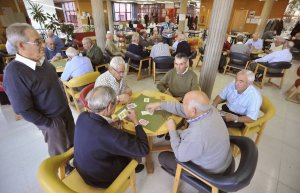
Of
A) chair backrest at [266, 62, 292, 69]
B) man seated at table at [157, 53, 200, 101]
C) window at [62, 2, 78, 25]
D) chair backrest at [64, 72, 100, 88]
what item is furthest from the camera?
window at [62, 2, 78, 25]

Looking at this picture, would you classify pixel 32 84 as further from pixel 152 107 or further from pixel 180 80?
pixel 180 80

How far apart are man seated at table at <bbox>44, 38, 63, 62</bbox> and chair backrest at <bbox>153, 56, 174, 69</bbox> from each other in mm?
2386

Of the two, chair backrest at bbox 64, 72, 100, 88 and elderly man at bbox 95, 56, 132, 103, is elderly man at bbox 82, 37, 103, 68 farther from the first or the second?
elderly man at bbox 95, 56, 132, 103

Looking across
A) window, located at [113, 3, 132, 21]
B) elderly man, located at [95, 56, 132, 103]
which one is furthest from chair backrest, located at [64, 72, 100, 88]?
window, located at [113, 3, 132, 21]

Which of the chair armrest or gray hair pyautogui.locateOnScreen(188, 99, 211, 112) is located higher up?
gray hair pyautogui.locateOnScreen(188, 99, 211, 112)

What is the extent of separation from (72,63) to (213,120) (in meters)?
2.57

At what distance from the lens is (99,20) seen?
502cm

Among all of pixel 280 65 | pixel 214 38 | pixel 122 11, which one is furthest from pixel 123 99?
pixel 122 11

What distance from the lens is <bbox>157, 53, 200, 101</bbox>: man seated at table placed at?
2457mm

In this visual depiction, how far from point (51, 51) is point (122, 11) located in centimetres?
1751

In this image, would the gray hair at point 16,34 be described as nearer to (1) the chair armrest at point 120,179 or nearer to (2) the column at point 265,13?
(1) the chair armrest at point 120,179

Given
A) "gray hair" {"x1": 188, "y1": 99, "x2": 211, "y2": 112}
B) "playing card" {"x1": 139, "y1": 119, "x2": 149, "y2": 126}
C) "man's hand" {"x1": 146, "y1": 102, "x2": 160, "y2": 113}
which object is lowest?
"playing card" {"x1": 139, "y1": 119, "x2": 149, "y2": 126}

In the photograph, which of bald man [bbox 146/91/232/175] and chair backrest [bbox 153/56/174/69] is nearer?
bald man [bbox 146/91/232/175]

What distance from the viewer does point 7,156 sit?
221cm
